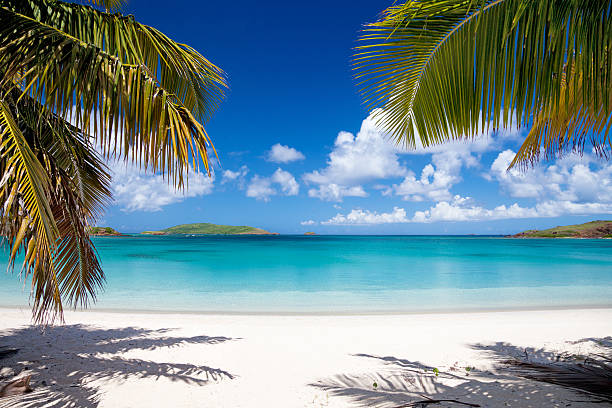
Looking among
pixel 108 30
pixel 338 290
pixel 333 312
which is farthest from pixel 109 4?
pixel 338 290

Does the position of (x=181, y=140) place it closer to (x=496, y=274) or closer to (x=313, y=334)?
(x=313, y=334)

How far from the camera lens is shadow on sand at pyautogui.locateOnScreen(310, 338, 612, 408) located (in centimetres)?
316

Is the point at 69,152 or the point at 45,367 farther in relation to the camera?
the point at 45,367

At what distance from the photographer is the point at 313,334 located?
5961 mm

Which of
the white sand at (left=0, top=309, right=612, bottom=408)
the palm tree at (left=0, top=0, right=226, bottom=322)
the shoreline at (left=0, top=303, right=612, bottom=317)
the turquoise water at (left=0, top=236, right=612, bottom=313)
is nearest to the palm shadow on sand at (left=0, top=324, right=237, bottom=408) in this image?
Result: the white sand at (left=0, top=309, right=612, bottom=408)

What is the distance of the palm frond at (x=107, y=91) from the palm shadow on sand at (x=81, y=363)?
2451mm

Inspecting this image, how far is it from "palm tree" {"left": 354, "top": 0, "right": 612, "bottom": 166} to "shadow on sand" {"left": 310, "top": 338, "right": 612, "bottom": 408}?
7.48 ft

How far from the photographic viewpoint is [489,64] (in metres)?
1.79

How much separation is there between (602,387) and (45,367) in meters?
5.45

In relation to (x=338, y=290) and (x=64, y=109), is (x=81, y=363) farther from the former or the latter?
(x=338, y=290)

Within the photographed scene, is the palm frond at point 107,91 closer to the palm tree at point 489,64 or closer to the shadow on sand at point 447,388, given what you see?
the palm tree at point 489,64

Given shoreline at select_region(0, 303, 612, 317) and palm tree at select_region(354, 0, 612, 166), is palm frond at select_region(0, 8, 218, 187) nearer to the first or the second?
palm tree at select_region(354, 0, 612, 166)

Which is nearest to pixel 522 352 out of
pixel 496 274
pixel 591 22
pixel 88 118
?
pixel 591 22

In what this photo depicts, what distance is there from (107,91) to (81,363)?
11.4 feet
